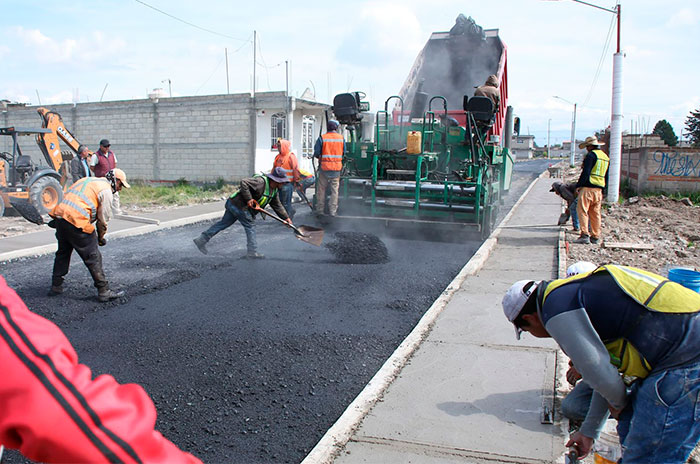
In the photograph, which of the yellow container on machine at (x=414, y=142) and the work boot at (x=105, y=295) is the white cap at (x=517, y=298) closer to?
the work boot at (x=105, y=295)

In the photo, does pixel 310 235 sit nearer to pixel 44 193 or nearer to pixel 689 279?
pixel 689 279

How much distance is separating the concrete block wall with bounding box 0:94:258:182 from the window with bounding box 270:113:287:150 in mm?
917

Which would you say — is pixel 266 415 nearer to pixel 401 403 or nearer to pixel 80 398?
pixel 401 403

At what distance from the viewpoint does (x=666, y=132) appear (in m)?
32.9

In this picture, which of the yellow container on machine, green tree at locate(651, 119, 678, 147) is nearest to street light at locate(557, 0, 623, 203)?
the yellow container on machine

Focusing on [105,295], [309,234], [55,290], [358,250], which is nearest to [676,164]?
[358,250]

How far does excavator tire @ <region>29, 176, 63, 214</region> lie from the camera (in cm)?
1125

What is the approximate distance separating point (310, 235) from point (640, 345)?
20.0ft

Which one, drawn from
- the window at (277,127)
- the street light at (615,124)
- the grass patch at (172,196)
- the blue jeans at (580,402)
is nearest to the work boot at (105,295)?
the blue jeans at (580,402)

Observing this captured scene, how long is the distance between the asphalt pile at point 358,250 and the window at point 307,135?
44.5ft

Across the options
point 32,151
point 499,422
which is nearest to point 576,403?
point 499,422

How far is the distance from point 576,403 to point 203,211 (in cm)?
1061

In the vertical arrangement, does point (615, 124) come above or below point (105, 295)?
above

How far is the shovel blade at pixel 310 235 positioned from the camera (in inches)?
314
